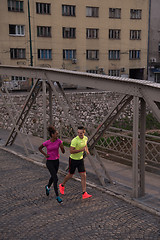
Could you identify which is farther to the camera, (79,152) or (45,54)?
(45,54)

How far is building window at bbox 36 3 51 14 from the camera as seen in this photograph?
35.9 metres

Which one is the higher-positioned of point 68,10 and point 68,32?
point 68,10

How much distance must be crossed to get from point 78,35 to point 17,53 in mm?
8301

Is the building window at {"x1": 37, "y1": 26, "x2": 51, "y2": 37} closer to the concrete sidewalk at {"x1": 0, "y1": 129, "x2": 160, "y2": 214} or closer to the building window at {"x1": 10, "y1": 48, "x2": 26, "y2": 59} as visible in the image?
the building window at {"x1": 10, "y1": 48, "x2": 26, "y2": 59}

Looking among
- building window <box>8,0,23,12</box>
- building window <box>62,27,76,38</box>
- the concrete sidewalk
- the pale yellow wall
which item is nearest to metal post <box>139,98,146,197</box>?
the concrete sidewalk

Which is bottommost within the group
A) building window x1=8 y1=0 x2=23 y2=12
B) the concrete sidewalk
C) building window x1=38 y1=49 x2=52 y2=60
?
the concrete sidewalk

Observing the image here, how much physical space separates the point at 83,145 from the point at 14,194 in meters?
2.09

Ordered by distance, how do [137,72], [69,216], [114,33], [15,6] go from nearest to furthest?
[69,216], [15,6], [114,33], [137,72]

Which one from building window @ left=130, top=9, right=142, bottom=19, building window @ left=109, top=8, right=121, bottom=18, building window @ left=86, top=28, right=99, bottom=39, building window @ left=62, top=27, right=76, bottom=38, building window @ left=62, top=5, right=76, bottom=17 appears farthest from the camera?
building window @ left=130, top=9, right=142, bottom=19

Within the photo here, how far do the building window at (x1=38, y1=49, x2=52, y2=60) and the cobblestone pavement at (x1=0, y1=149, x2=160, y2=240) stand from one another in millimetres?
30498

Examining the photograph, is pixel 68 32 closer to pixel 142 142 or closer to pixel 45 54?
pixel 45 54

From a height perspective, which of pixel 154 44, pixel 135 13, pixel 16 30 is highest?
pixel 135 13

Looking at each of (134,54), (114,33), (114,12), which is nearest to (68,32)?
(114,33)

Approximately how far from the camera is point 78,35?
38.9 meters
